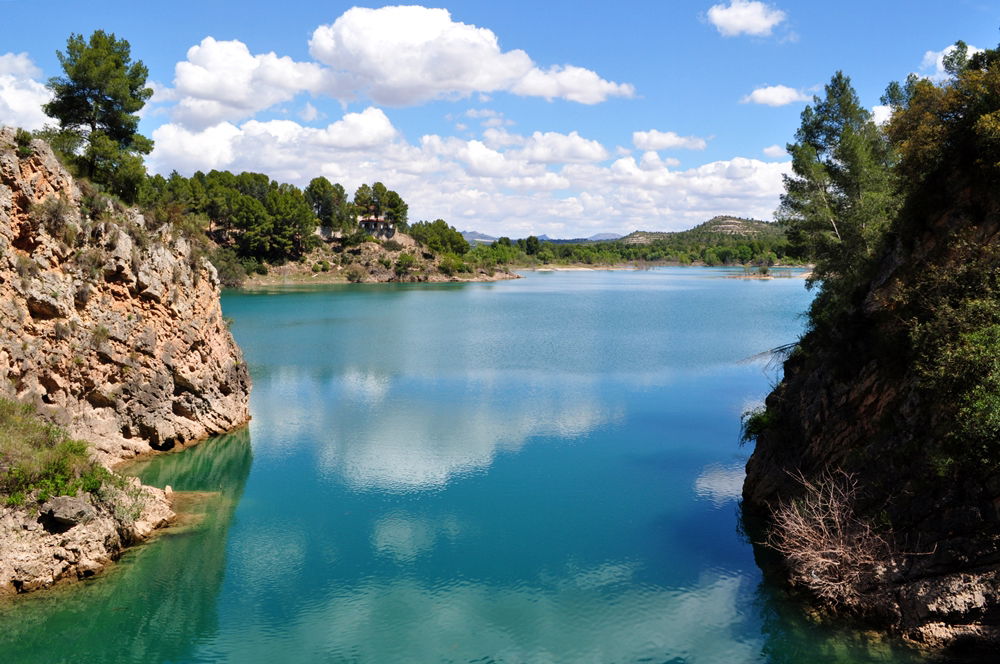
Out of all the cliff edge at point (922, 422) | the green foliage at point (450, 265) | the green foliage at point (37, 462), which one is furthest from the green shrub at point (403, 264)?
the cliff edge at point (922, 422)

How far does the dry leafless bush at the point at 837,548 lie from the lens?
14.3 m

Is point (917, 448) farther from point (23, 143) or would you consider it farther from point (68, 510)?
point (23, 143)

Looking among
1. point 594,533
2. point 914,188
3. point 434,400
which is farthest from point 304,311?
point 914,188

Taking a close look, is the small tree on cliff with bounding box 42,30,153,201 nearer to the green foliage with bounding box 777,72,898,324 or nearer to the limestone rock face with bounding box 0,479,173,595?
the limestone rock face with bounding box 0,479,173,595

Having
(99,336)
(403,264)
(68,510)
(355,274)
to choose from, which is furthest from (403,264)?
(68,510)

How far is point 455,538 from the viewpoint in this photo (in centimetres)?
1919

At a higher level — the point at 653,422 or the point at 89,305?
the point at 89,305

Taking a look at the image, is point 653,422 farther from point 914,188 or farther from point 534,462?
point 914,188

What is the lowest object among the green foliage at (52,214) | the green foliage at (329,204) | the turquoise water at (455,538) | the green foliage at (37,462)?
the turquoise water at (455,538)

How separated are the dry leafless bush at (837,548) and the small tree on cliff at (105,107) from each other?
1120 inches

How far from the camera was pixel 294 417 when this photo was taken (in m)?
32.3

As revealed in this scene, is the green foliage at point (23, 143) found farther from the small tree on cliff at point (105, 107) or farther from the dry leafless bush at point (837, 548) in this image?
the dry leafless bush at point (837, 548)

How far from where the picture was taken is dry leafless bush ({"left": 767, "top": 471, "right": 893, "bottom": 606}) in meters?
14.3

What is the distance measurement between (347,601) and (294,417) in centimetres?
1780
